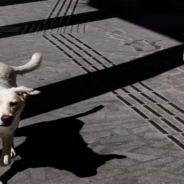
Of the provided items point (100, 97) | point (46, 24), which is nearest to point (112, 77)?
point (100, 97)

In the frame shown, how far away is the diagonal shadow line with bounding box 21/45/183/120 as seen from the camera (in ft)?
24.1

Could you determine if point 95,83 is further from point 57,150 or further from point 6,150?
point 6,150

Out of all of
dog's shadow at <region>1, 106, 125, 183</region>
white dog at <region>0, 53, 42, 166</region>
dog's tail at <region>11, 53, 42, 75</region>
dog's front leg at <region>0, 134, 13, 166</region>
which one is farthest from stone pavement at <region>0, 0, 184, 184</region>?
dog's tail at <region>11, 53, 42, 75</region>

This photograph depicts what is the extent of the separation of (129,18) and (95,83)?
5.33 meters

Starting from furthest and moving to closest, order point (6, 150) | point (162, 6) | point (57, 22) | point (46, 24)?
point (162, 6) < point (57, 22) < point (46, 24) < point (6, 150)

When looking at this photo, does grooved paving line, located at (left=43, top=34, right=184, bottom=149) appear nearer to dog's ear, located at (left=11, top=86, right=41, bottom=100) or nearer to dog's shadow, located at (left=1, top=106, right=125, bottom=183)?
dog's shadow, located at (left=1, top=106, right=125, bottom=183)

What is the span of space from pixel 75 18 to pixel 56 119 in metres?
6.90

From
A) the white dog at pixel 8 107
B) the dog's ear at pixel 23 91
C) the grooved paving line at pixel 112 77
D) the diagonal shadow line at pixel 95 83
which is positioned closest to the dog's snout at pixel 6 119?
the white dog at pixel 8 107

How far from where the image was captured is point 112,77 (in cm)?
858

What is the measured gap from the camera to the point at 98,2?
1520cm

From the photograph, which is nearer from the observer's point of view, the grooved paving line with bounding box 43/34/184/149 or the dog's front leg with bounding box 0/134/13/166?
the dog's front leg with bounding box 0/134/13/166

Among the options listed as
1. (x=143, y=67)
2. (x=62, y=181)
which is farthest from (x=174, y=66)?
(x=62, y=181)

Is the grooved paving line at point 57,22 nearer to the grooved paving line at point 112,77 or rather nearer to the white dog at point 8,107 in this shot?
the grooved paving line at point 112,77

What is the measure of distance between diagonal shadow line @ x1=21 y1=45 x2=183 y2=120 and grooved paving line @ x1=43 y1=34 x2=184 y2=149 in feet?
0.07
